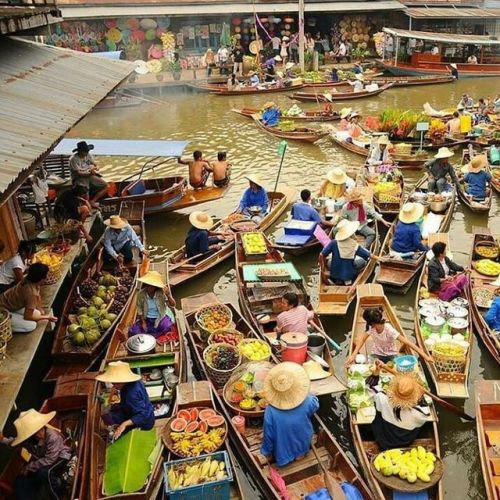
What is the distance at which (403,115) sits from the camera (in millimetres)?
18141

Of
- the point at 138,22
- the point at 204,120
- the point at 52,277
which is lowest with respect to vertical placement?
the point at 204,120

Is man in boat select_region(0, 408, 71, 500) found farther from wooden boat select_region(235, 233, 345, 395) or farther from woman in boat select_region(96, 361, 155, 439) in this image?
wooden boat select_region(235, 233, 345, 395)

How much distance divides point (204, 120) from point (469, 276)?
Result: 650 inches

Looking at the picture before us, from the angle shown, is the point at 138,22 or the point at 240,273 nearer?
the point at 240,273

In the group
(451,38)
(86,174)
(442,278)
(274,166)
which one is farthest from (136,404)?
(451,38)

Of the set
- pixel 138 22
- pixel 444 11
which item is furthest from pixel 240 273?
pixel 444 11

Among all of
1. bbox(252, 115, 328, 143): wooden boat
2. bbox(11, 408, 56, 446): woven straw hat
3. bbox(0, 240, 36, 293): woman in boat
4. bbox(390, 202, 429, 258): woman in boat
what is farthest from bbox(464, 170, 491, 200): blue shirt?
bbox(11, 408, 56, 446): woven straw hat

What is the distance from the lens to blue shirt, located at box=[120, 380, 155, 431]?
612cm

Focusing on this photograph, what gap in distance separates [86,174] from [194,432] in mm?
7784

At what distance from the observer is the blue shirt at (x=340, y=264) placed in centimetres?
942

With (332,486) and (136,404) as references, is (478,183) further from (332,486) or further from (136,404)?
(136,404)

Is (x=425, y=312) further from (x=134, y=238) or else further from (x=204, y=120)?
(x=204, y=120)

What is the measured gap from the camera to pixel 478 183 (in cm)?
1319

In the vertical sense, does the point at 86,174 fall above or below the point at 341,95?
above
